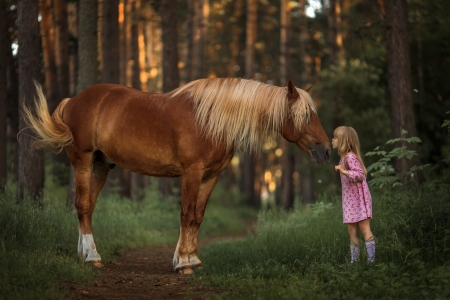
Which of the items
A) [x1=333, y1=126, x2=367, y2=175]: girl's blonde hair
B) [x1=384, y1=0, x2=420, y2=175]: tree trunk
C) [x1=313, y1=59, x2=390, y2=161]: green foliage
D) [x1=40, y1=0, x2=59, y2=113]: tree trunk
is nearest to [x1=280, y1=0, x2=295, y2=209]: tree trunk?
[x1=313, y1=59, x2=390, y2=161]: green foliage

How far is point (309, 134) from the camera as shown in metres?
7.72

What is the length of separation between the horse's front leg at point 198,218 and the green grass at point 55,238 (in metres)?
1.34

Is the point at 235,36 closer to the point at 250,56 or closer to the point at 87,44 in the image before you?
the point at 250,56

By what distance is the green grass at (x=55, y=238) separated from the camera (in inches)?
232

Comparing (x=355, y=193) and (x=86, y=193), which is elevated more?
(x=86, y=193)

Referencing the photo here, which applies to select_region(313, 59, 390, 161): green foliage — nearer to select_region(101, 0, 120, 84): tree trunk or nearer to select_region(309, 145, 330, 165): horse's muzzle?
select_region(101, 0, 120, 84): tree trunk

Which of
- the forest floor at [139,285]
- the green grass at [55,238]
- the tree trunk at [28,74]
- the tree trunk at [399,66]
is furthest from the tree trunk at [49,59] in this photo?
the tree trunk at [399,66]

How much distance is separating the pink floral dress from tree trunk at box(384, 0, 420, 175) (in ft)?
12.2

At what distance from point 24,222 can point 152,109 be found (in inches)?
87.6

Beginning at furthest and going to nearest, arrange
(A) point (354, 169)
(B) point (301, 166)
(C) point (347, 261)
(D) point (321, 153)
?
(B) point (301, 166)
(D) point (321, 153)
(A) point (354, 169)
(C) point (347, 261)

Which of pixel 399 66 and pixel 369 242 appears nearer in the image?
pixel 369 242

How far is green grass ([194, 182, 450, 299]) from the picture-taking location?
5805 millimetres

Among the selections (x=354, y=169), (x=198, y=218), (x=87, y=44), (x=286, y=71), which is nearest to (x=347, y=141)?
(x=354, y=169)

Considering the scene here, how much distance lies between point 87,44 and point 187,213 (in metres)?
5.95
